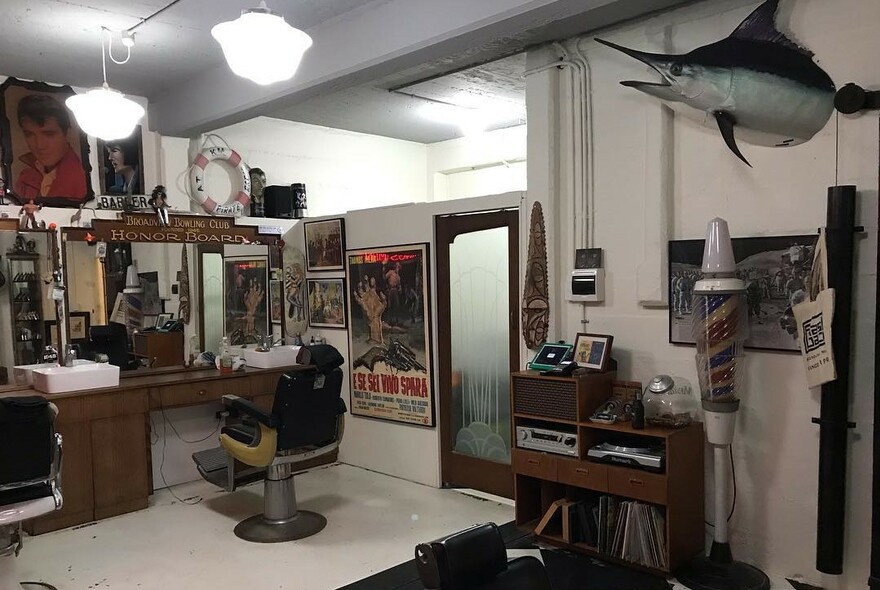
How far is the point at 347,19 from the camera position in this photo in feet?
12.6

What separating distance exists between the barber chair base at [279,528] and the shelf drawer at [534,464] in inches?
51.7

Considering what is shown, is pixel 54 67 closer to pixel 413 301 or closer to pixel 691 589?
pixel 413 301

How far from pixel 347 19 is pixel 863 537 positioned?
3747 mm

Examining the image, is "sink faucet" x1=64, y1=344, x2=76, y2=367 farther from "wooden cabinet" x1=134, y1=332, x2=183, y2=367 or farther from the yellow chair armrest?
the yellow chair armrest

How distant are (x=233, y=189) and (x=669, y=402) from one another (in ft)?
12.9

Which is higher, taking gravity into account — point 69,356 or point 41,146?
point 41,146

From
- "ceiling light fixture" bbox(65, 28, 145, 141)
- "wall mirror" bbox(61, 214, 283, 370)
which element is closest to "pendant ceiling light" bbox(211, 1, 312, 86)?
"ceiling light fixture" bbox(65, 28, 145, 141)

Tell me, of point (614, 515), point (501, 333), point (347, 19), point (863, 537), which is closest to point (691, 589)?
point (614, 515)

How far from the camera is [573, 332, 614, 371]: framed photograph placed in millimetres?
3781

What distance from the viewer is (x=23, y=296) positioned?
4496mm

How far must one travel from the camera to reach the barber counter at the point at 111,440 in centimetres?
423

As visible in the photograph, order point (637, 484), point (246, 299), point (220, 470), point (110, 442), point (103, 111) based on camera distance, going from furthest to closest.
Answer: point (246, 299)
point (220, 470)
point (110, 442)
point (103, 111)
point (637, 484)

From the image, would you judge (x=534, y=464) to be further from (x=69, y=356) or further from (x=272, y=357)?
(x=69, y=356)

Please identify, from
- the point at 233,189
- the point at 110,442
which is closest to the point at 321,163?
the point at 233,189
